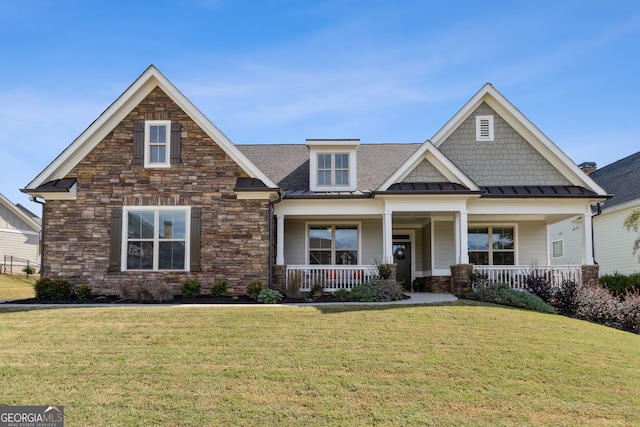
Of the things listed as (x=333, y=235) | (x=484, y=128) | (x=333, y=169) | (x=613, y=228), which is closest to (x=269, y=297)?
(x=333, y=235)

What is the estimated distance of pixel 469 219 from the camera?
A: 18.0m

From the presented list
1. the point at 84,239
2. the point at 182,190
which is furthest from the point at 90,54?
the point at 84,239

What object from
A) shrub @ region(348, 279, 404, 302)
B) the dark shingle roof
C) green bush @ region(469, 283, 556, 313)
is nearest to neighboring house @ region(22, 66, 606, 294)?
the dark shingle roof

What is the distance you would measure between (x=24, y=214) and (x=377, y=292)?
27.3 metres

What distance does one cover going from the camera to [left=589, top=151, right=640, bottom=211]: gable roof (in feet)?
65.9

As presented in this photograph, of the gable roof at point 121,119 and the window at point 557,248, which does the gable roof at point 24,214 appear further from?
the window at point 557,248

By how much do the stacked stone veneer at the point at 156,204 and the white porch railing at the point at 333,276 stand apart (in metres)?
1.40

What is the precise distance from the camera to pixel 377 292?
526 inches

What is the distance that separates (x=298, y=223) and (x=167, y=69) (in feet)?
22.0

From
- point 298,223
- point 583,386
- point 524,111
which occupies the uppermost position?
point 524,111

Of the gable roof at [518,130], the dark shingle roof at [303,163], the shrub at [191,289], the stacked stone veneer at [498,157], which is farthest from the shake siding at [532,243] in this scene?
the shrub at [191,289]

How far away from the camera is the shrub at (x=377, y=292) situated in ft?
43.6

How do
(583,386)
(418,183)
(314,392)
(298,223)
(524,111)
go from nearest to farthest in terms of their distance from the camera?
(314,392)
(583,386)
(418,183)
(524,111)
(298,223)

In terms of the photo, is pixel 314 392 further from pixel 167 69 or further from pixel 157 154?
pixel 167 69
